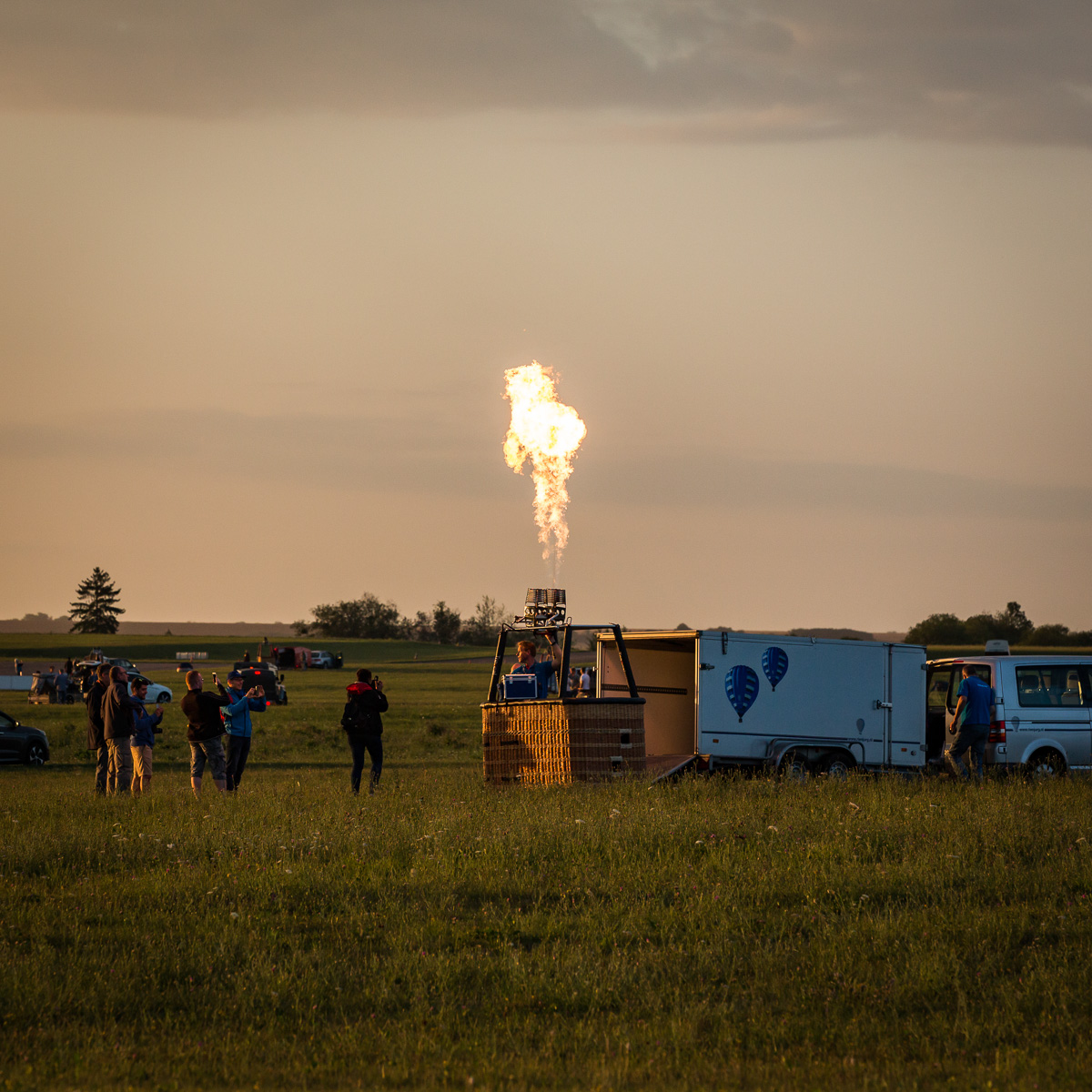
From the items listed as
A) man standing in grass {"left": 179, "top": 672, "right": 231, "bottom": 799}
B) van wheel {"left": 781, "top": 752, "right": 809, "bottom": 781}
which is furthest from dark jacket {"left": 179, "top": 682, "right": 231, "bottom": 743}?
van wheel {"left": 781, "top": 752, "right": 809, "bottom": 781}

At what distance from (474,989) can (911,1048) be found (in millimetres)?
2551

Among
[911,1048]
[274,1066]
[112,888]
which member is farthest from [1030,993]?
[112,888]

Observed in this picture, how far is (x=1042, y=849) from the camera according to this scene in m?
11.2

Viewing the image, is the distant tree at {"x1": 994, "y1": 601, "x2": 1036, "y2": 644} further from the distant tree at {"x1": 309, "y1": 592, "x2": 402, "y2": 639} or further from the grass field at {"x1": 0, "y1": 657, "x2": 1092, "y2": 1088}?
the grass field at {"x1": 0, "y1": 657, "x2": 1092, "y2": 1088}

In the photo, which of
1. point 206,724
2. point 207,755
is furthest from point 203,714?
point 207,755

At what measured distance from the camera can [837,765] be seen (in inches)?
694

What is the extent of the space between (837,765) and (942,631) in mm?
117422

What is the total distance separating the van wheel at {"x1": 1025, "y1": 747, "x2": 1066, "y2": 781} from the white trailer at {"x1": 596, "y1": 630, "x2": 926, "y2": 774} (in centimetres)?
140

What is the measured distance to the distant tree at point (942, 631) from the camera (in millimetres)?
128500

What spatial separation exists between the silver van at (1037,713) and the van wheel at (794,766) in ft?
7.26

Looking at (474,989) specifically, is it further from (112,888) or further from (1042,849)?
(1042,849)

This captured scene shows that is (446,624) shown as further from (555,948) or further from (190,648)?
(555,948)

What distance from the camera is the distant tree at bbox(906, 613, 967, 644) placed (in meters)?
128

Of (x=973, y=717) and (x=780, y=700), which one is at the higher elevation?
(x=780, y=700)
